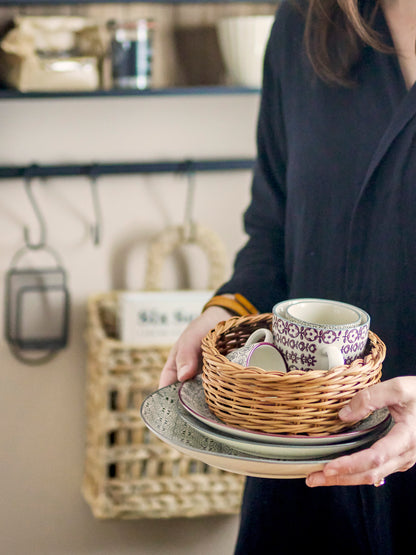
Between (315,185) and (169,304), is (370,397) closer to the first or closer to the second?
(315,185)

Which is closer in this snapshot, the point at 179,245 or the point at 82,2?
the point at 82,2

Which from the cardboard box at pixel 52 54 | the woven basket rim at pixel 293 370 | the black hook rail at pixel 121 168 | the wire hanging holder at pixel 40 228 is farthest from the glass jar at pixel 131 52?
the woven basket rim at pixel 293 370

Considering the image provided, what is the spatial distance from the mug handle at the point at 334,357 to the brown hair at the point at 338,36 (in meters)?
0.37

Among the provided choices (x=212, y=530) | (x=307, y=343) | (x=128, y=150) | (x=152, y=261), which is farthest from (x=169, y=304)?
(x=307, y=343)

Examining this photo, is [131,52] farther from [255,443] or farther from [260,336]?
[255,443]

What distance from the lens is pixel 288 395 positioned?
0.60 meters

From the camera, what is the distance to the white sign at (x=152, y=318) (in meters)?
1.60

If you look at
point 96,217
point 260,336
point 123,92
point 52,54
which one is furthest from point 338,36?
point 96,217

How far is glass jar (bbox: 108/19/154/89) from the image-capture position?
1.57 meters

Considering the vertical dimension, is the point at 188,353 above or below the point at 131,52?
below

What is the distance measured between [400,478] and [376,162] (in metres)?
0.37

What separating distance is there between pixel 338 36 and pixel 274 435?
0.54m

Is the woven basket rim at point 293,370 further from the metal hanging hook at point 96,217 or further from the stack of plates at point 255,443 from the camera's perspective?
the metal hanging hook at point 96,217

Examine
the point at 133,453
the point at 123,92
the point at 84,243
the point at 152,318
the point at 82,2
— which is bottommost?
the point at 133,453
